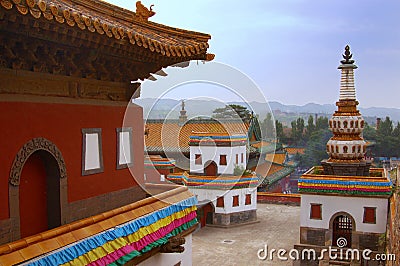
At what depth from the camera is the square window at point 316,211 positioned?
17.0 meters

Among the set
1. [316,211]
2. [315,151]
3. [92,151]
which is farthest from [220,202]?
[315,151]

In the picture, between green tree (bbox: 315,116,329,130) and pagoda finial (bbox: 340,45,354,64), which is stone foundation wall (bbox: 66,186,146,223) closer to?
pagoda finial (bbox: 340,45,354,64)

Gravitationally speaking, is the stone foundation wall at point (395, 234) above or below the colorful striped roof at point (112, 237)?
below

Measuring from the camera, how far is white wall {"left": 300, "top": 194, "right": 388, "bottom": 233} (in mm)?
16422

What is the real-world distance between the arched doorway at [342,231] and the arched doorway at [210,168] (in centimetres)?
795

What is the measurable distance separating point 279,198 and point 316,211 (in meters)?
11.6

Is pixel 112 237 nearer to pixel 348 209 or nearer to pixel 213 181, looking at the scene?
pixel 348 209

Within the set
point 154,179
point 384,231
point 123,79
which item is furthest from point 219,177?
point 123,79

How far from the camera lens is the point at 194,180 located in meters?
23.0

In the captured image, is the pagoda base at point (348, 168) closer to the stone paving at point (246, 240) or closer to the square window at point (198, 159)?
the stone paving at point (246, 240)

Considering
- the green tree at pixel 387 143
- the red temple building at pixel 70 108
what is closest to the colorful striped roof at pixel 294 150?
the green tree at pixel 387 143

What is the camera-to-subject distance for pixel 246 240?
20297 millimetres

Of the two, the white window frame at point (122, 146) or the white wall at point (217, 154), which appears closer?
the white window frame at point (122, 146)

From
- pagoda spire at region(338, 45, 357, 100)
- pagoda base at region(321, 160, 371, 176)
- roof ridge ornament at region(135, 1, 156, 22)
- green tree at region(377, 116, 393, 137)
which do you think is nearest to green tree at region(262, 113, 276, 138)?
roof ridge ornament at region(135, 1, 156, 22)
